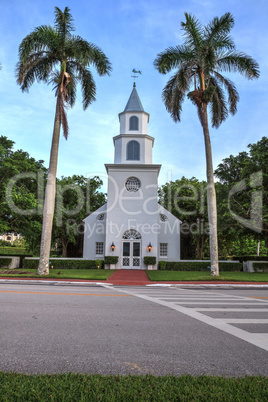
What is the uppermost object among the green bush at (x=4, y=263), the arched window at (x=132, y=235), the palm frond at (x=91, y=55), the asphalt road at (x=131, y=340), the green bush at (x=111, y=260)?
the palm frond at (x=91, y=55)

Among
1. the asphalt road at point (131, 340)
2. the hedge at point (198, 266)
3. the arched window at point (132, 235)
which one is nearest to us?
the asphalt road at point (131, 340)

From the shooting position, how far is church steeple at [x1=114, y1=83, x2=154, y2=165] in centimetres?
2906

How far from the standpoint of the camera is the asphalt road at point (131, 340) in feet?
11.6

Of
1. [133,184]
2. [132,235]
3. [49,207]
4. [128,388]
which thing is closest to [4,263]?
[49,207]

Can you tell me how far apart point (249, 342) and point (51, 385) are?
3136 mm

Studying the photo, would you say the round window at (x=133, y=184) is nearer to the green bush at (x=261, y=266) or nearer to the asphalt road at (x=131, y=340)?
the green bush at (x=261, y=266)

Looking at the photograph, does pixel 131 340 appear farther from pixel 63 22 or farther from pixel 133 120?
pixel 133 120

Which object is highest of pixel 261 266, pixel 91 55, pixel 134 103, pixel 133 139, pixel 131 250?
pixel 134 103

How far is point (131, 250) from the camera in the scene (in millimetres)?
27531

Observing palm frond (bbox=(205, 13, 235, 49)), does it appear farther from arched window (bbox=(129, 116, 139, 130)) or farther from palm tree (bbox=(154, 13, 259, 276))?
arched window (bbox=(129, 116, 139, 130))

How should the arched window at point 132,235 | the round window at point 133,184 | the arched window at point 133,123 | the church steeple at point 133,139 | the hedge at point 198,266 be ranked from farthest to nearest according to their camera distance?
the arched window at point 133,123 → the church steeple at point 133,139 → the round window at point 133,184 → the arched window at point 132,235 → the hedge at point 198,266

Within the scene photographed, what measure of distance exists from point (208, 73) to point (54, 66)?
1042cm

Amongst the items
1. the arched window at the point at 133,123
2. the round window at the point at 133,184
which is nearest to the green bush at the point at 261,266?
the round window at the point at 133,184

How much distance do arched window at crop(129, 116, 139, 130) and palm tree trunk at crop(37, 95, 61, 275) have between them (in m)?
11.4
